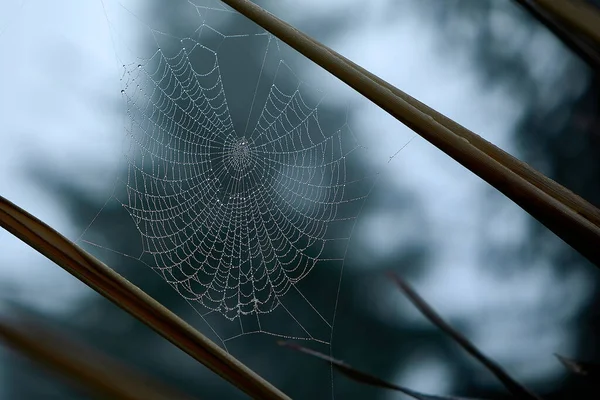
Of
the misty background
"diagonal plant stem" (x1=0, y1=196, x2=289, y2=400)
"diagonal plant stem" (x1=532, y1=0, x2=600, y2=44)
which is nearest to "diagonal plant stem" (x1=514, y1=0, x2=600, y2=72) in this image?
"diagonal plant stem" (x1=532, y1=0, x2=600, y2=44)

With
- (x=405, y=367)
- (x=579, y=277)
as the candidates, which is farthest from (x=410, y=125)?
(x=405, y=367)

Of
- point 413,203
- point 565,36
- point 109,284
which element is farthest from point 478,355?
point 413,203

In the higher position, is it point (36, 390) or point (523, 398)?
point (36, 390)

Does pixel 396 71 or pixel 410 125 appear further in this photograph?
pixel 396 71

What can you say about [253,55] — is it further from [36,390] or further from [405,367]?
[36,390]

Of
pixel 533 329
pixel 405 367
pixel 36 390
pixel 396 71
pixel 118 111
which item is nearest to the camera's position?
pixel 118 111

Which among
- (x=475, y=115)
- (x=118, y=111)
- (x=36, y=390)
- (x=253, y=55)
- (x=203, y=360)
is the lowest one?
(x=203, y=360)

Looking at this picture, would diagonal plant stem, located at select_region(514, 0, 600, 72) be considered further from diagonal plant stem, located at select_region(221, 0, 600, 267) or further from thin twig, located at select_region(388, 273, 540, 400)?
thin twig, located at select_region(388, 273, 540, 400)

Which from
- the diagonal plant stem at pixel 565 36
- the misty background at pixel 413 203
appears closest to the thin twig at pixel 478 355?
the diagonal plant stem at pixel 565 36
